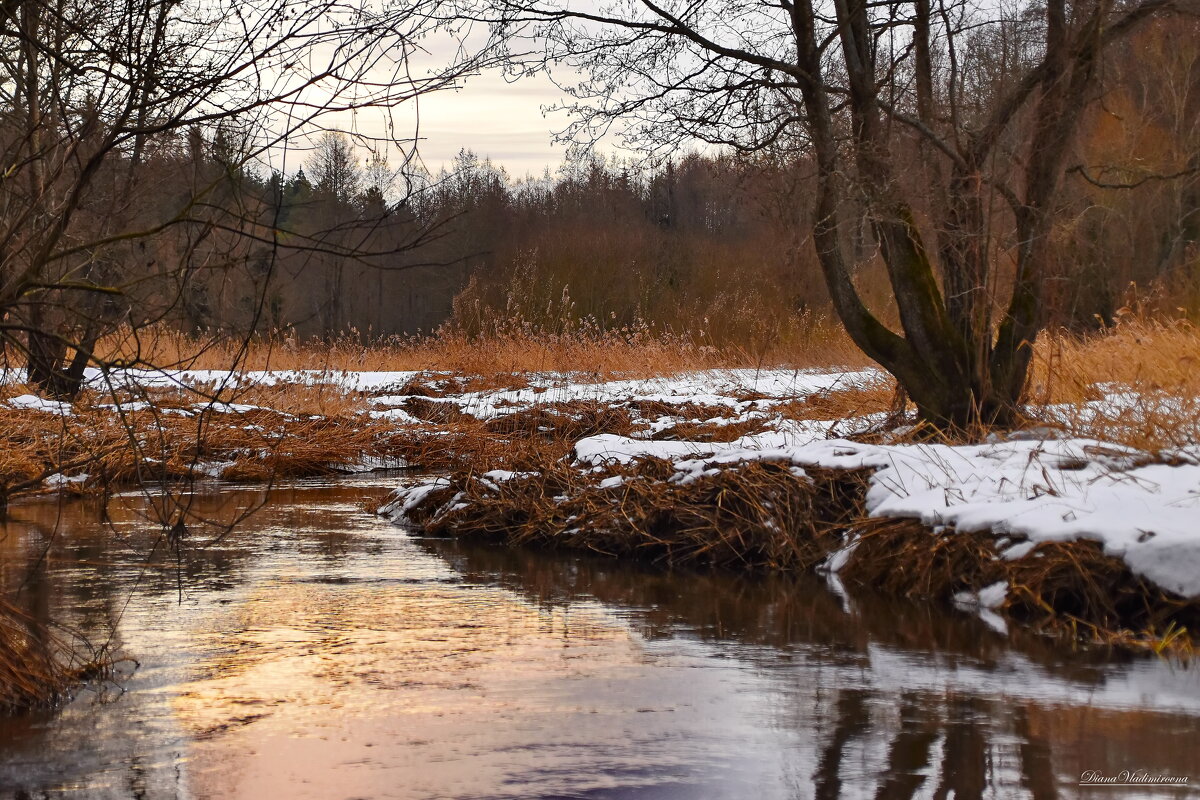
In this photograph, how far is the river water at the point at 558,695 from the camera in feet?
13.1

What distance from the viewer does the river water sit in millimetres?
3984

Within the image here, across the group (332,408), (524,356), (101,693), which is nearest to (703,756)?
(101,693)

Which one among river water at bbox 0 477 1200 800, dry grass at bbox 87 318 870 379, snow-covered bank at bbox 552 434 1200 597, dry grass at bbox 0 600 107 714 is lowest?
river water at bbox 0 477 1200 800

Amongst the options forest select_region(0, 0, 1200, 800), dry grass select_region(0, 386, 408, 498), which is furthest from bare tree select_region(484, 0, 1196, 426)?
dry grass select_region(0, 386, 408, 498)

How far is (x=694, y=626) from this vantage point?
6422mm

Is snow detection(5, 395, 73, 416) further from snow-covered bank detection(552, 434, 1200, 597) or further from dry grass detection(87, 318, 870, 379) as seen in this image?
snow-covered bank detection(552, 434, 1200, 597)

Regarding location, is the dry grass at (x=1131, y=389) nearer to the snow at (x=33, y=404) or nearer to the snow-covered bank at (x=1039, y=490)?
the snow-covered bank at (x=1039, y=490)

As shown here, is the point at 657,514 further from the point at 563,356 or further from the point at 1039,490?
the point at 563,356


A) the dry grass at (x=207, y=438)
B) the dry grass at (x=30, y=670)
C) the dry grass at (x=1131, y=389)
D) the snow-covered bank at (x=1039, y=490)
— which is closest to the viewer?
the dry grass at (x=30, y=670)

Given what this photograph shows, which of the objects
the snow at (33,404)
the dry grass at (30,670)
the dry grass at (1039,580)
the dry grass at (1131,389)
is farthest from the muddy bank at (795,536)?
the snow at (33,404)

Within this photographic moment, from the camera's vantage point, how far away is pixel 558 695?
16.4 feet

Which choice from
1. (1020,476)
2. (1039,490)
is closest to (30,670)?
(1039,490)

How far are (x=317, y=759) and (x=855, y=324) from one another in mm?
6689

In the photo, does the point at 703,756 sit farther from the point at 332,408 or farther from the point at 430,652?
the point at 332,408
